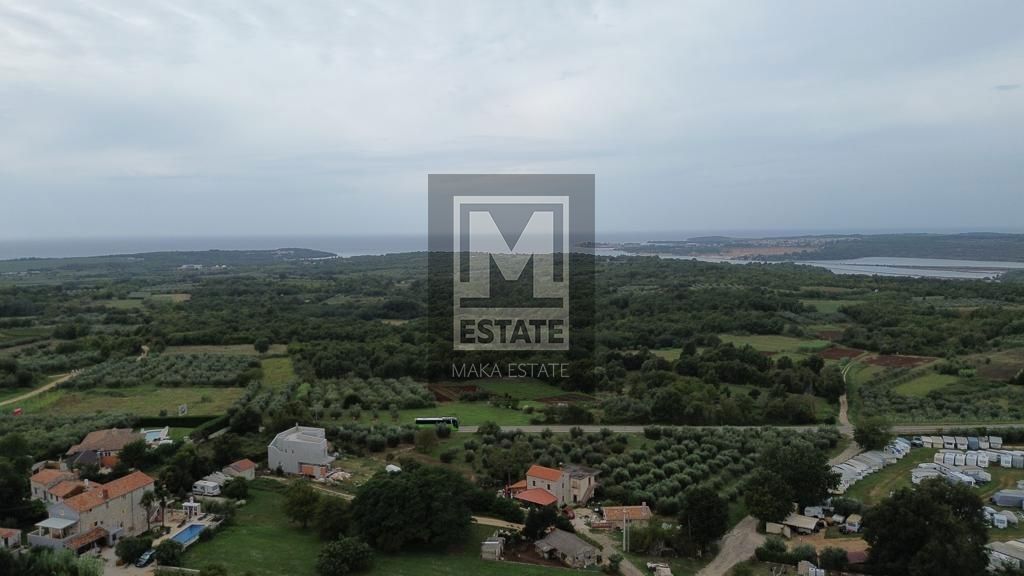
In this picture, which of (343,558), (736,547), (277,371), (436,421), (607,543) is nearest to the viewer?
(343,558)

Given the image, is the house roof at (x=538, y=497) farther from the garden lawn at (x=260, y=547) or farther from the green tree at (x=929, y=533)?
the green tree at (x=929, y=533)

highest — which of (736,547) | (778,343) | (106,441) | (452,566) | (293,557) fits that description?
(778,343)

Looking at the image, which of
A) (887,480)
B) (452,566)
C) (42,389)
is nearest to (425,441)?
(452,566)

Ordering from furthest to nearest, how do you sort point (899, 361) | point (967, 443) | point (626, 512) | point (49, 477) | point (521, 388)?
point (899, 361) < point (521, 388) < point (967, 443) < point (626, 512) < point (49, 477)

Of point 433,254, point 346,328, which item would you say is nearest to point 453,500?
point 346,328

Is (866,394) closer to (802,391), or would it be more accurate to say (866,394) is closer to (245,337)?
(802,391)

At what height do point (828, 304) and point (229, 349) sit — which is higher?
point (828, 304)

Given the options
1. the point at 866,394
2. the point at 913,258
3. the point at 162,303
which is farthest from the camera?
the point at 913,258

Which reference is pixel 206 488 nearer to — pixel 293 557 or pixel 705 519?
pixel 293 557

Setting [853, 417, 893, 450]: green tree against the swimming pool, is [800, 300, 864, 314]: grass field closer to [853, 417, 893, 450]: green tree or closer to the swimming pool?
[853, 417, 893, 450]: green tree
